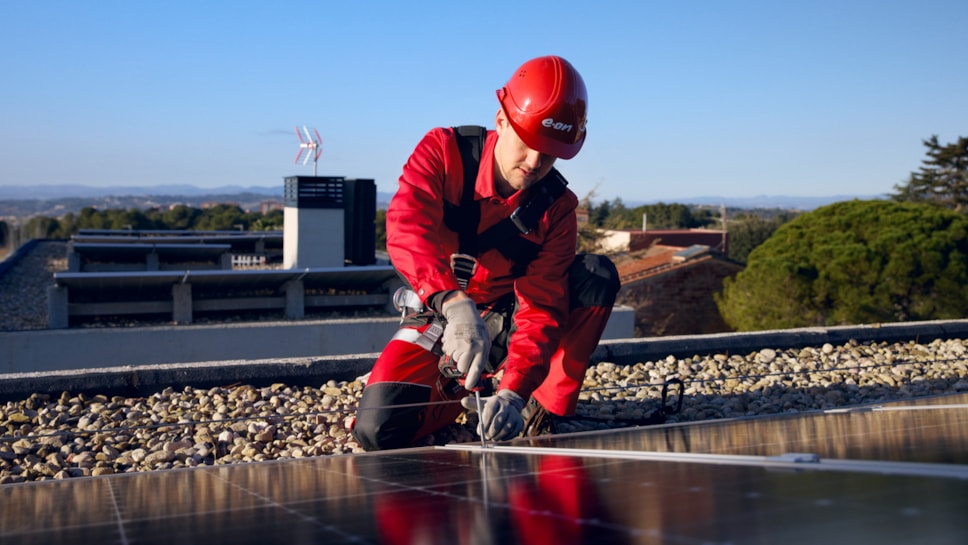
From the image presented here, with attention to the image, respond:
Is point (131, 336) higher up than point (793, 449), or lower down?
lower down

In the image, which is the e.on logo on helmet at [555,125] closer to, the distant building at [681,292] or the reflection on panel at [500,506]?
the reflection on panel at [500,506]

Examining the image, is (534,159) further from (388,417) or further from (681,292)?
(681,292)

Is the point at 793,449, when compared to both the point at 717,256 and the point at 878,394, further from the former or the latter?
the point at 717,256

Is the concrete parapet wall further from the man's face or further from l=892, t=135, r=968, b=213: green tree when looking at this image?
l=892, t=135, r=968, b=213: green tree

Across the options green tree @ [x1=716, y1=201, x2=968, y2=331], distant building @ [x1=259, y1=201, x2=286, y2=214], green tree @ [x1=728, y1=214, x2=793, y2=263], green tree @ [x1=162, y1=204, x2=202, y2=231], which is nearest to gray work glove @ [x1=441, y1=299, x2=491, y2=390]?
green tree @ [x1=716, y1=201, x2=968, y2=331]

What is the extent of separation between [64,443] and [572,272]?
2434 millimetres

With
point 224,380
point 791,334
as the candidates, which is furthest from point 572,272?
point 791,334

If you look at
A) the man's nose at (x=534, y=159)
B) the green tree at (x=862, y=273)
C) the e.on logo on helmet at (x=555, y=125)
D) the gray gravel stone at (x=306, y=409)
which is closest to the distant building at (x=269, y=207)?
the green tree at (x=862, y=273)

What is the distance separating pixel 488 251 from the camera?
4.37 m

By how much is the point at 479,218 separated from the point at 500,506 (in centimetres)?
248

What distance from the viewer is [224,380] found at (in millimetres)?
5500

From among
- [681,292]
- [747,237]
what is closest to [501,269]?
[681,292]

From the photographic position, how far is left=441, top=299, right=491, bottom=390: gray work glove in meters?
3.41

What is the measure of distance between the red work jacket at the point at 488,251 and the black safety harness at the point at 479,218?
26 millimetres
